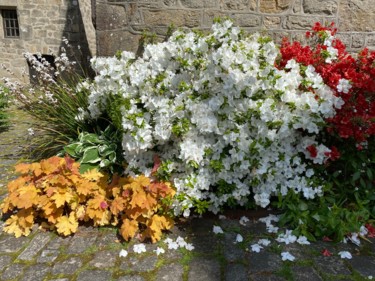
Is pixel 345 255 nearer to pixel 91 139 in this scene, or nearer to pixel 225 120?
pixel 225 120

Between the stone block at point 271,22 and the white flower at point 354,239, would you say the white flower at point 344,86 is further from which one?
the stone block at point 271,22

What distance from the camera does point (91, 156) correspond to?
322 cm

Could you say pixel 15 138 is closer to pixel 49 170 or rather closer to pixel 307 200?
pixel 49 170

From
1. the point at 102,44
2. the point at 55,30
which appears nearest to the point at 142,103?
the point at 102,44

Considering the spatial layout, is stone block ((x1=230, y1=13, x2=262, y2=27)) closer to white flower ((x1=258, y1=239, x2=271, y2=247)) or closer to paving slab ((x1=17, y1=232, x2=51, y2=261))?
white flower ((x1=258, y1=239, x2=271, y2=247))

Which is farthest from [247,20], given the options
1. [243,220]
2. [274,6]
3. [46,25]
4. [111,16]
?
[46,25]

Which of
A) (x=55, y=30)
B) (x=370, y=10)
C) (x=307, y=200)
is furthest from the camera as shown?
(x=55, y=30)

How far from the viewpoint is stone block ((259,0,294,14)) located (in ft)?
12.1

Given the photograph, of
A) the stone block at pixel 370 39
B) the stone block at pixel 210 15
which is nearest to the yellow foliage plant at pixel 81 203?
the stone block at pixel 210 15

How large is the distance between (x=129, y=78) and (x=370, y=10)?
8.34 feet

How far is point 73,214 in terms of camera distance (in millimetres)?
2693

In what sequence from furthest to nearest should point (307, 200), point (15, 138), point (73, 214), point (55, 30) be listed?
point (55, 30) < point (15, 138) < point (307, 200) < point (73, 214)

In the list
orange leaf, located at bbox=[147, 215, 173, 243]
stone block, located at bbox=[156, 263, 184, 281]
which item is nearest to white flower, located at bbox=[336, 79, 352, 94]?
orange leaf, located at bbox=[147, 215, 173, 243]

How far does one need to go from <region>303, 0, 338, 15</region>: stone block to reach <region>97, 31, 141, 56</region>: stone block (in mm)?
1731
